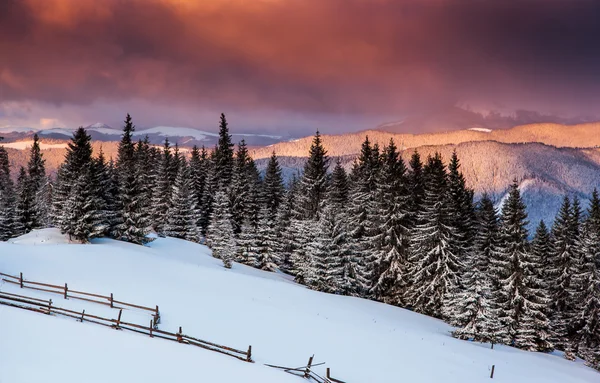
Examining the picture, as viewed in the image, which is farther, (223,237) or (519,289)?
(223,237)

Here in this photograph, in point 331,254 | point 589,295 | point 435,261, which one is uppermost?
point 331,254

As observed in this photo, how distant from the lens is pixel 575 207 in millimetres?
52375

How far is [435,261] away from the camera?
143 feet

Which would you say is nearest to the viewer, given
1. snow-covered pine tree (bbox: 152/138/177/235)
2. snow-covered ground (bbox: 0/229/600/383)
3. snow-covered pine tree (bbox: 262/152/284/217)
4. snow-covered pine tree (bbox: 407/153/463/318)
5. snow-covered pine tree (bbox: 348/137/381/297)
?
snow-covered ground (bbox: 0/229/600/383)

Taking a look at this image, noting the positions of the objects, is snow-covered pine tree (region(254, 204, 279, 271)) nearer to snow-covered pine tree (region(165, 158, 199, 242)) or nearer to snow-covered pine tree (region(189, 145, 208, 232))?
snow-covered pine tree (region(165, 158, 199, 242))

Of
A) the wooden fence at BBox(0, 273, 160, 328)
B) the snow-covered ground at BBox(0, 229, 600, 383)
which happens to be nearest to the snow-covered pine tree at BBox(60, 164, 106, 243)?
the snow-covered ground at BBox(0, 229, 600, 383)

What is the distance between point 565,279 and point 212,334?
43.1m

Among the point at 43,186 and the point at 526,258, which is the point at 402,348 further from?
the point at 43,186

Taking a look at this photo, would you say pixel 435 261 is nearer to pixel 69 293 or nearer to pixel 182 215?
pixel 69 293

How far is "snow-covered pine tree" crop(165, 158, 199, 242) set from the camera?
60.2 m

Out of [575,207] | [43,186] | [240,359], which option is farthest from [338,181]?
[43,186]

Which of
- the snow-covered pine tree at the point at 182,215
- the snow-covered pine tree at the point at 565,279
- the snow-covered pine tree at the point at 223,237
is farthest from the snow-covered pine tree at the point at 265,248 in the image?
the snow-covered pine tree at the point at 565,279

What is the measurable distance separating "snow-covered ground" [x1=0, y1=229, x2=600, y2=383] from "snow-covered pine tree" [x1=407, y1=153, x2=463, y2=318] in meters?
3.19

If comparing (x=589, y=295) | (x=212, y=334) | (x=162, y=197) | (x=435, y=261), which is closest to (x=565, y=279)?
(x=589, y=295)
